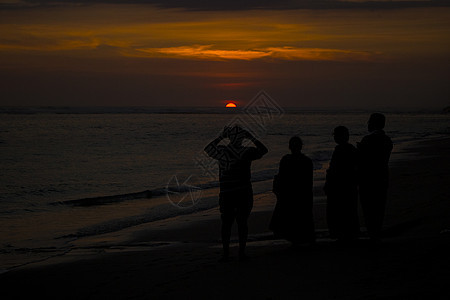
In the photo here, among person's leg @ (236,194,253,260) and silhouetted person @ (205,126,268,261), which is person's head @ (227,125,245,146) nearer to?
silhouetted person @ (205,126,268,261)

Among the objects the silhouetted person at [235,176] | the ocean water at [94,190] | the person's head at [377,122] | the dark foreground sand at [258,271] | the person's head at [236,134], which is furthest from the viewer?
the ocean water at [94,190]

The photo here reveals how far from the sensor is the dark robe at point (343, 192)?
6.10 m

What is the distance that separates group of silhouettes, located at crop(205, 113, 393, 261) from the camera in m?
Result: 6.00

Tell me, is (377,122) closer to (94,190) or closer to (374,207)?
(374,207)

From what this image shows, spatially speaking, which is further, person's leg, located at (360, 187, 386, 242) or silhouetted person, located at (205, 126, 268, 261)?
person's leg, located at (360, 187, 386, 242)

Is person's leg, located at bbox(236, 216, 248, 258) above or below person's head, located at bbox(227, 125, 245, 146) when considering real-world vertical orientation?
below

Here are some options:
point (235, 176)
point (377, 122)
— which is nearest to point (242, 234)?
point (235, 176)

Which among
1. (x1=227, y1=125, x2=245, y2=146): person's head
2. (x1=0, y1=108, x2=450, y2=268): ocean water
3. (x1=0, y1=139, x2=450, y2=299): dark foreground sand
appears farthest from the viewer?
(x1=0, y1=108, x2=450, y2=268): ocean water

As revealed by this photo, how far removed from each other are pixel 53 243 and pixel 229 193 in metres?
3.85

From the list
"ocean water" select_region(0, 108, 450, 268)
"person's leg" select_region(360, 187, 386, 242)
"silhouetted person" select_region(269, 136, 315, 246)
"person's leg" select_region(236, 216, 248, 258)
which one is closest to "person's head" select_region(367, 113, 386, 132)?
"person's leg" select_region(360, 187, 386, 242)

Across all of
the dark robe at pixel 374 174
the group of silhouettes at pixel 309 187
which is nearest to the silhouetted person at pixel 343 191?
the group of silhouettes at pixel 309 187

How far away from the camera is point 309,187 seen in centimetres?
621

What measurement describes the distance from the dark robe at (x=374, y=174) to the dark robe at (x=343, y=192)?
112 millimetres

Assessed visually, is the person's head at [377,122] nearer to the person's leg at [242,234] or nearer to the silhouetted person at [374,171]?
the silhouetted person at [374,171]
